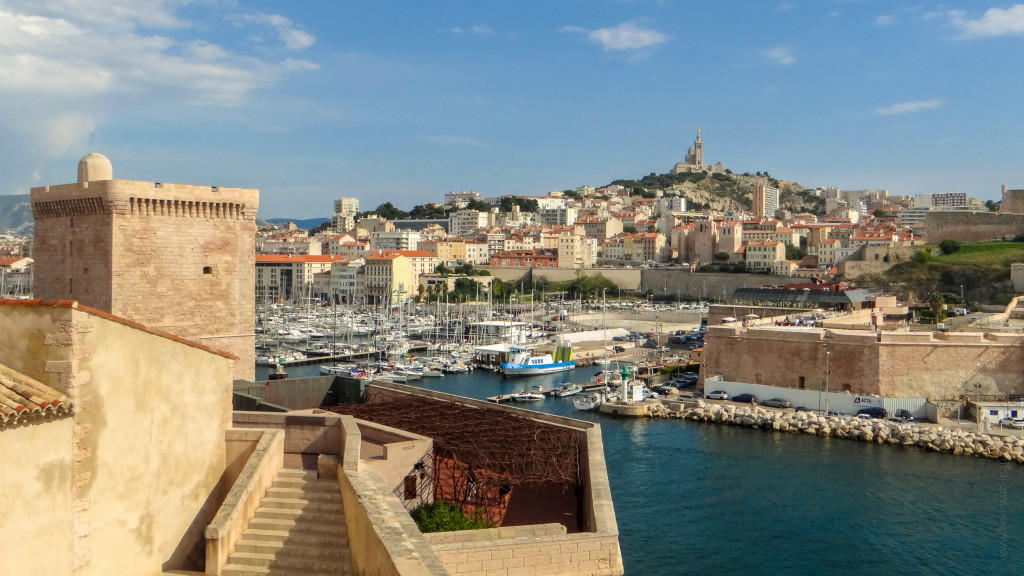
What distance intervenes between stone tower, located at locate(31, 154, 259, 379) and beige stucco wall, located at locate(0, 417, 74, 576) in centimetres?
408

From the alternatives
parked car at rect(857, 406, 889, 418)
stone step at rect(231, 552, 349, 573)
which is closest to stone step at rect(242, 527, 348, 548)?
stone step at rect(231, 552, 349, 573)

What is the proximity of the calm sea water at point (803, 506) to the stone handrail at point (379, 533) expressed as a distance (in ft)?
24.7

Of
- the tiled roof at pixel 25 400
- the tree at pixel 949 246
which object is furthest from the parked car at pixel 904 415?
the tree at pixel 949 246

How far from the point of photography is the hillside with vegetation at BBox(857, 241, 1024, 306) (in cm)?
3822

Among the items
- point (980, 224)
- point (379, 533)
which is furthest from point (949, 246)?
point (379, 533)

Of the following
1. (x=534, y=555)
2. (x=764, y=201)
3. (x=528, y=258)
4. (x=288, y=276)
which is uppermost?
(x=764, y=201)

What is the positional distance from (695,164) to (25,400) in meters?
123

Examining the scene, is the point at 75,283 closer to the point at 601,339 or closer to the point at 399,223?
the point at 601,339

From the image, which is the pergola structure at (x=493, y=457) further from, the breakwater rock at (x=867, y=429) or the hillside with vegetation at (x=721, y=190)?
the hillside with vegetation at (x=721, y=190)

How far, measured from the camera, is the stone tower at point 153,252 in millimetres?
8477

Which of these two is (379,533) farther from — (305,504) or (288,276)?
(288,276)

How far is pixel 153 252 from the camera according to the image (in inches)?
343

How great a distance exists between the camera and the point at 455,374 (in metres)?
31.3

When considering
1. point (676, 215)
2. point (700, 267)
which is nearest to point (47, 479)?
point (700, 267)
